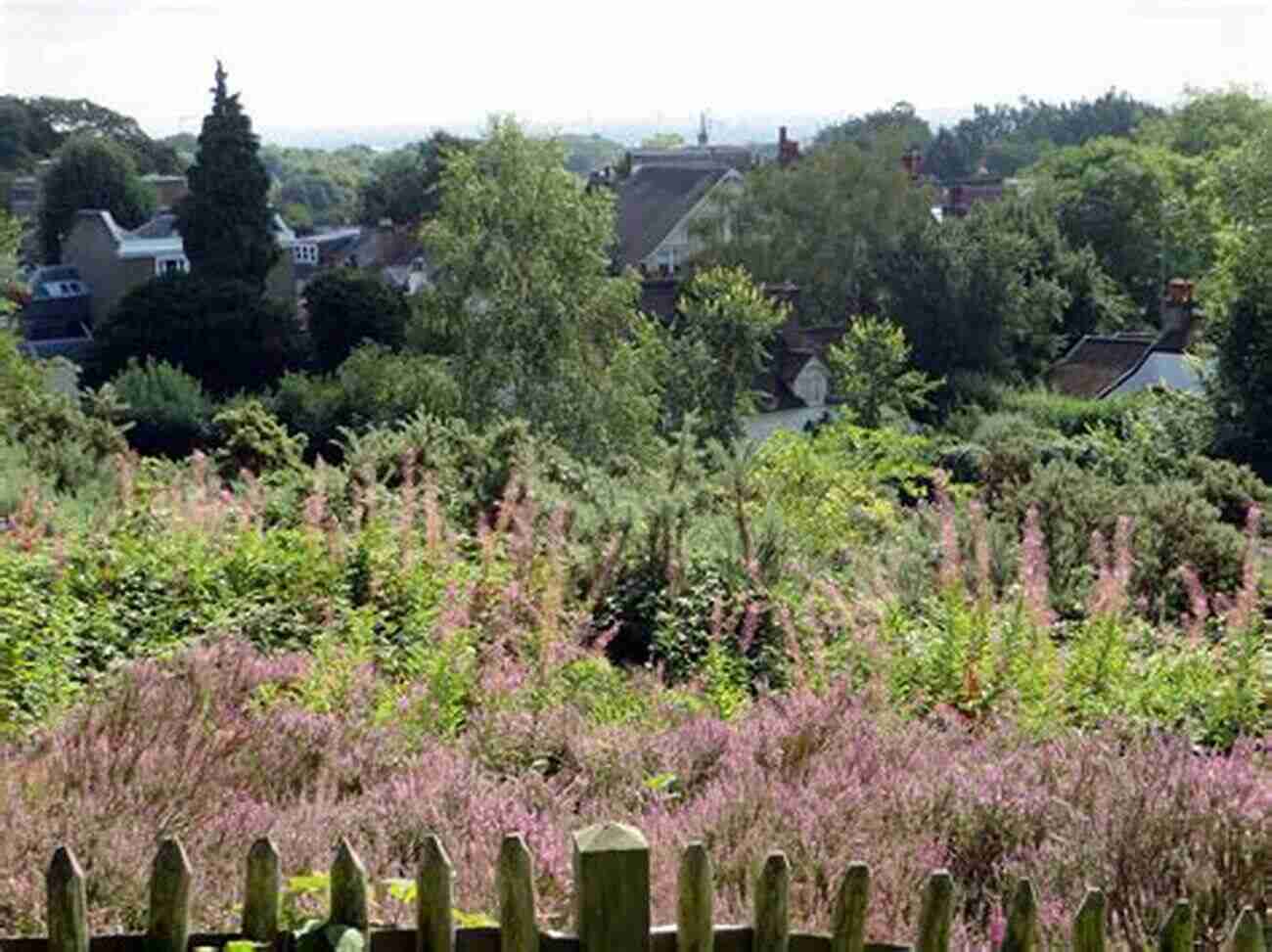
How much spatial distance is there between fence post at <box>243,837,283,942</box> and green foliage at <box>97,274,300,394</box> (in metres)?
39.1

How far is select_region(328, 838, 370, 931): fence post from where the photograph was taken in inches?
125

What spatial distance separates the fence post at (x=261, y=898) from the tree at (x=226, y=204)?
134 feet

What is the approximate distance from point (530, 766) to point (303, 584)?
336 centimetres

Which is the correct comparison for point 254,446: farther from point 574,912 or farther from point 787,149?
point 787,149

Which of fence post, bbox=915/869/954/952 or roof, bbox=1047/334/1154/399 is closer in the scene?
fence post, bbox=915/869/954/952

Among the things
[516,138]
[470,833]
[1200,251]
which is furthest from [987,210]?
[470,833]

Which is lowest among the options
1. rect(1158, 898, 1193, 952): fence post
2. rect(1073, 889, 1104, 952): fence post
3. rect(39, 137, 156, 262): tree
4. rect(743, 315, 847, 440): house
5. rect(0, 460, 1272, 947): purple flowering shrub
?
rect(743, 315, 847, 440): house

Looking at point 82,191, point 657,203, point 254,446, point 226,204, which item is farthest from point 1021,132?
point 254,446

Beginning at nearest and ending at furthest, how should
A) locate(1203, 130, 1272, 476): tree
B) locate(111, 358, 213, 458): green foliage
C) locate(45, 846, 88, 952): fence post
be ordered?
locate(45, 846, 88, 952): fence post, locate(1203, 130, 1272, 476): tree, locate(111, 358, 213, 458): green foliage

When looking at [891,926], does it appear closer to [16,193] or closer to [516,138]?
[516,138]

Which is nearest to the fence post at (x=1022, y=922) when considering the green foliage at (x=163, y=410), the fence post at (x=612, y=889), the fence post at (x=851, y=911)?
the fence post at (x=851, y=911)

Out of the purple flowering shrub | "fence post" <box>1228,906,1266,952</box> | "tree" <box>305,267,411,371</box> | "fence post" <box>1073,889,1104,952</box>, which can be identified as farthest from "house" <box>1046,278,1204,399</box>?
"fence post" <box>1073,889,1104,952</box>

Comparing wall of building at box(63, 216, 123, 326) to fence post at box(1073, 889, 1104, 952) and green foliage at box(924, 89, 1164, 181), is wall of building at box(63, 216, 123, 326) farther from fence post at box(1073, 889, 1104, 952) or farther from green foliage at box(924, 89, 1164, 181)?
green foliage at box(924, 89, 1164, 181)

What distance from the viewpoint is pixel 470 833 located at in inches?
171
